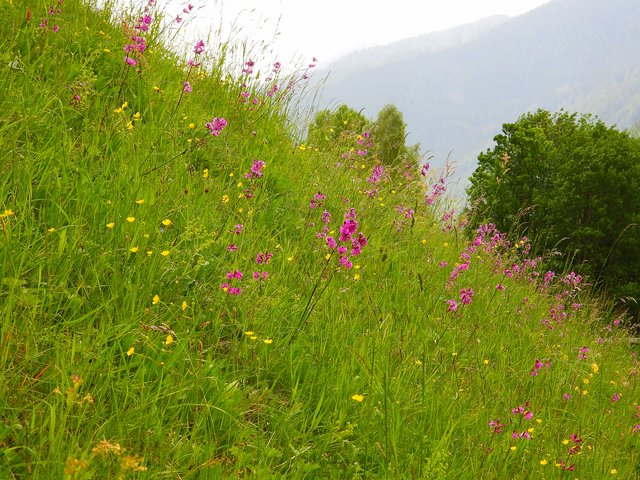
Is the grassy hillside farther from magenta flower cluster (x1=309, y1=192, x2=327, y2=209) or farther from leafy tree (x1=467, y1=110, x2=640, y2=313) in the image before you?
leafy tree (x1=467, y1=110, x2=640, y2=313)

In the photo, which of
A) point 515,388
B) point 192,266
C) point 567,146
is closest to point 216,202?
point 192,266

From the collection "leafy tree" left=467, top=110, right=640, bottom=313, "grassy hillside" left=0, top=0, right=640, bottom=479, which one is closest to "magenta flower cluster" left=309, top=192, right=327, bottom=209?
"grassy hillside" left=0, top=0, right=640, bottom=479

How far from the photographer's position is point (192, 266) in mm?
2869

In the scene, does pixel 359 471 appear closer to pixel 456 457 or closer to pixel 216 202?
pixel 456 457

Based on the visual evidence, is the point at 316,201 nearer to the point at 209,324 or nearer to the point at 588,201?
the point at 209,324

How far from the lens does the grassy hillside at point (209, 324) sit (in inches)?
76.8

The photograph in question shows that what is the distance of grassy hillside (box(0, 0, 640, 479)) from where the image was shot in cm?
195

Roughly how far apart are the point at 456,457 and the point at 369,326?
982 millimetres

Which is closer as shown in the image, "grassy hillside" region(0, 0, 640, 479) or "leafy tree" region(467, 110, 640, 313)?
"grassy hillside" region(0, 0, 640, 479)

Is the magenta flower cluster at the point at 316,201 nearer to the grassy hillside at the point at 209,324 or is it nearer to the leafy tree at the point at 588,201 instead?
the grassy hillside at the point at 209,324

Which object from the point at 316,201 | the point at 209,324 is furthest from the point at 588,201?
the point at 209,324

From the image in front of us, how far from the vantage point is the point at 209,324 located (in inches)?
105

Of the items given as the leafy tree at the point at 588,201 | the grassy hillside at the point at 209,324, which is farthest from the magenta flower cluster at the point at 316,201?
the leafy tree at the point at 588,201

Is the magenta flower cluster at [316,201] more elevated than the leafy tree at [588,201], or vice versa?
the magenta flower cluster at [316,201]
